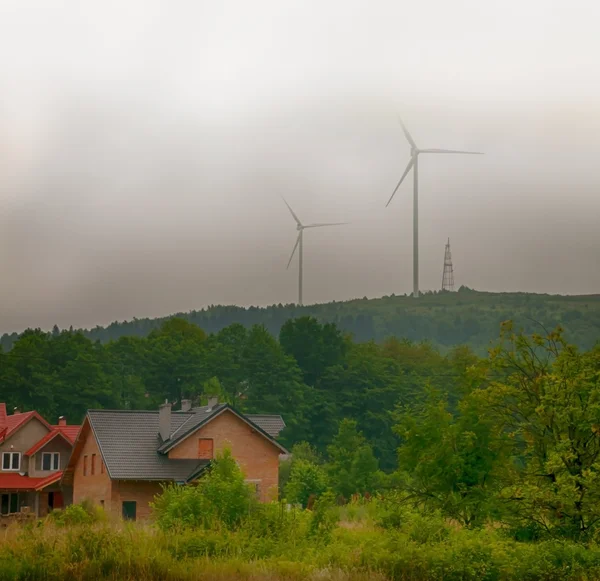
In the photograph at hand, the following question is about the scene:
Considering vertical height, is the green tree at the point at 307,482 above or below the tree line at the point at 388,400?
below

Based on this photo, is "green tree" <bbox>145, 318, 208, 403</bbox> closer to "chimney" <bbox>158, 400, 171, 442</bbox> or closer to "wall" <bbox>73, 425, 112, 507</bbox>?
"wall" <bbox>73, 425, 112, 507</bbox>

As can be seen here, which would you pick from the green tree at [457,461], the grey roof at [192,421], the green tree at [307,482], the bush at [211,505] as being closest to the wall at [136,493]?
the grey roof at [192,421]

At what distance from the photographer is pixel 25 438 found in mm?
79750

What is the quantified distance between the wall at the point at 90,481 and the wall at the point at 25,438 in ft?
31.0

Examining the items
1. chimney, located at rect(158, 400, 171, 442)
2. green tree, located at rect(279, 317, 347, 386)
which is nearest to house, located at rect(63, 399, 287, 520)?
chimney, located at rect(158, 400, 171, 442)

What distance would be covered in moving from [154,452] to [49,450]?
16877 mm

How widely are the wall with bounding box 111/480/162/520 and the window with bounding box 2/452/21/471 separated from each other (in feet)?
63.1

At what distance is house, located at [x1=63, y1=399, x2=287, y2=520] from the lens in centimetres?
6272

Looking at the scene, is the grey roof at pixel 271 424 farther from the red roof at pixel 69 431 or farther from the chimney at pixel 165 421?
the red roof at pixel 69 431

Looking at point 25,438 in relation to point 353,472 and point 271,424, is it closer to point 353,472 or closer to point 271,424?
point 271,424

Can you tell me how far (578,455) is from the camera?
82.2ft

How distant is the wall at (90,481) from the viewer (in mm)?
63656

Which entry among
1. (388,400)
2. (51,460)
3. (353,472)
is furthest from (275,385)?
(51,460)

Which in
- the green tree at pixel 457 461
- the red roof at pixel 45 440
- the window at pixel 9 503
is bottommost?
the window at pixel 9 503
